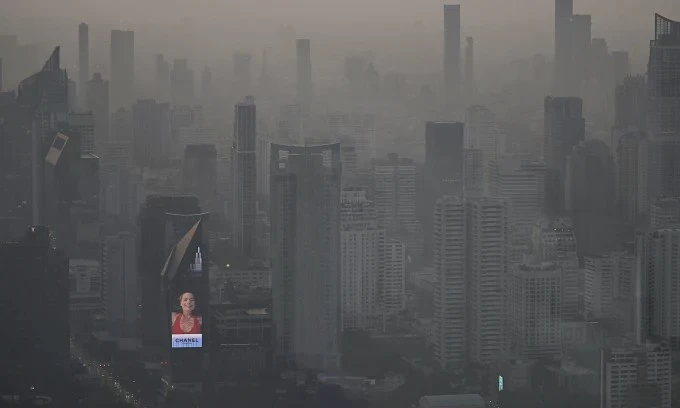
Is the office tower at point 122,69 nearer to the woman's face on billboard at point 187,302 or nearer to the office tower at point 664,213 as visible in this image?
the woman's face on billboard at point 187,302

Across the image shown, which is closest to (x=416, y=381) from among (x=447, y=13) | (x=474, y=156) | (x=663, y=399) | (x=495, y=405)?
(x=495, y=405)

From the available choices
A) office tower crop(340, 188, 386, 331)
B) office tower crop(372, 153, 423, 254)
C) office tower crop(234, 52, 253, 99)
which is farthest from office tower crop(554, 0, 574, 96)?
office tower crop(234, 52, 253, 99)

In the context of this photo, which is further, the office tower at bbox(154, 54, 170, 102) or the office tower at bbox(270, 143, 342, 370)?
the office tower at bbox(154, 54, 170, 102)

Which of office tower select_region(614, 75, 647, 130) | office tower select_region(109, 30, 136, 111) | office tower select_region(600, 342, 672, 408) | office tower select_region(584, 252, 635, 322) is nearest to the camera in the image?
office tower select_region(600, 342, 672, 408)

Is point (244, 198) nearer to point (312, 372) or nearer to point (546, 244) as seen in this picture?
point (312, 372)

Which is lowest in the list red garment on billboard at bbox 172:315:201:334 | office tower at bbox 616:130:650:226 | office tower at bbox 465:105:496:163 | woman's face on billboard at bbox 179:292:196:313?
red garment on billboard at bbox 172:315:201:334

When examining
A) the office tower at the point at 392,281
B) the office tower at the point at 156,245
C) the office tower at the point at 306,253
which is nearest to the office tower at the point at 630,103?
the office tower at the point at 392,281

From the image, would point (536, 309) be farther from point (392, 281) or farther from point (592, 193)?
point (592, 193)

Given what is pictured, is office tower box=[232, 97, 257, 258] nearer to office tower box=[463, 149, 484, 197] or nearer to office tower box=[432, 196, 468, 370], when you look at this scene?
office tower box=[432, 196, 468, 370]
